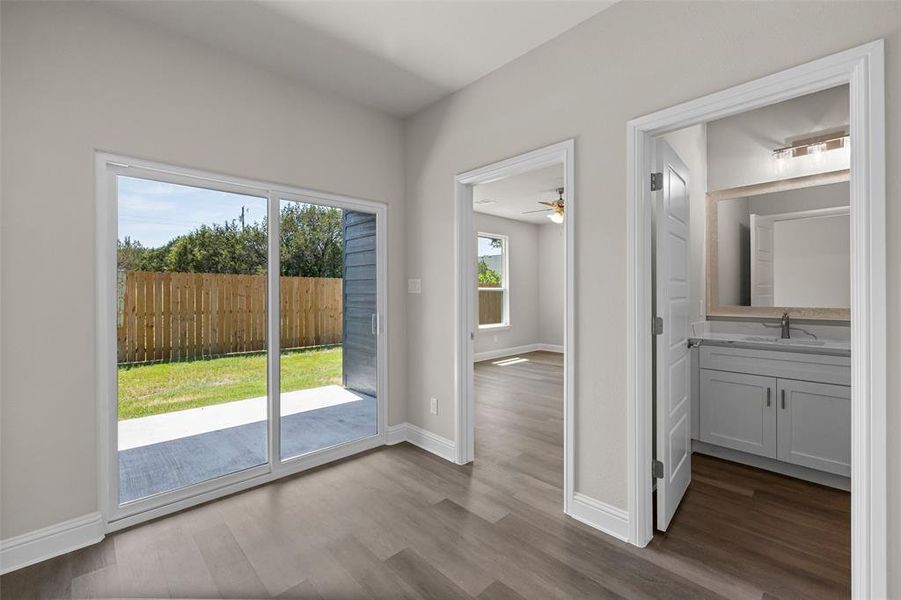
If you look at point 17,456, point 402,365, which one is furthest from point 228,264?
point 402,365

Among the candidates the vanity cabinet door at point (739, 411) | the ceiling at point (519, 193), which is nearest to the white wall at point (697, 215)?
the vanity cabinet door at point (739, 411)

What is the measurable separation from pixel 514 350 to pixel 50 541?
7015 millimetres

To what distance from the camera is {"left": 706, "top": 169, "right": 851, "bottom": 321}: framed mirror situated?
308 centimetres

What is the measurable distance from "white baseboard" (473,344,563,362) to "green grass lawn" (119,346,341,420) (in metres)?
4.64

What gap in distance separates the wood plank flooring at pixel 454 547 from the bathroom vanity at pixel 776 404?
0.52 feet

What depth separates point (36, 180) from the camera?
6.66 ft

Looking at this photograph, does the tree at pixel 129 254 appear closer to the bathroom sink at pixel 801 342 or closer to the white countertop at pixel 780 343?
the white countertop at pixel 780 343


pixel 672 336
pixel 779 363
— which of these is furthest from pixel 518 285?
pixel 672 336

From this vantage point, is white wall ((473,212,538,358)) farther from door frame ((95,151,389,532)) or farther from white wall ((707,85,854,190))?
door frame ((95,151,389,532))

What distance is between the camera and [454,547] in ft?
6.88

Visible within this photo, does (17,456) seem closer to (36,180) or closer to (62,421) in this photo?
(62,421)

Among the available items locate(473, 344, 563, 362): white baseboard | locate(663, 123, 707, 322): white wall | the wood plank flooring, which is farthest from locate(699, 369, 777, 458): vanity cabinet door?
locate(473, 344, 563, 362): white baseboard

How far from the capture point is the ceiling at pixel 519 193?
5.21 m

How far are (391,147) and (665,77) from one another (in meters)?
2.22
